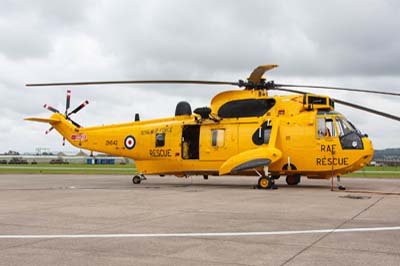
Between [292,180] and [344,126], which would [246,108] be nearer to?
[344,126]

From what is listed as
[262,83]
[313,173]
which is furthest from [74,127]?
[313,173]

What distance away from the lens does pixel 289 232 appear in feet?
25.5

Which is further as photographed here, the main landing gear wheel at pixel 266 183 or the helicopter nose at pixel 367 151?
the main landing gear wheel at pixel 266 183

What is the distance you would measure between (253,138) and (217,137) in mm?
1836

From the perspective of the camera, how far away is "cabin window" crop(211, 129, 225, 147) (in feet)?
67.7

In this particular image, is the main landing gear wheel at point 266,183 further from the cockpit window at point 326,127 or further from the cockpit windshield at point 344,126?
the cockpit windshield at point 344,126

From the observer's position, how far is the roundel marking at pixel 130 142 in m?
23.1

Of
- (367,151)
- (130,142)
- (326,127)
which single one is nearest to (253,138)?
(326,127)

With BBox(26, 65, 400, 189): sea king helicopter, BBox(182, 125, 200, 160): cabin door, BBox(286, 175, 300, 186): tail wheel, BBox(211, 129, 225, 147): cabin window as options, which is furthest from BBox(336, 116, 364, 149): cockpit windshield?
BBox(182, 125, 200, 160): cabin door

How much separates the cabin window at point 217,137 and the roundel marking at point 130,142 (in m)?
4.71

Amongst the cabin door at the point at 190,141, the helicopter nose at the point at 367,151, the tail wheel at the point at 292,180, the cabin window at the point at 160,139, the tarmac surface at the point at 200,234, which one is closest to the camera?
the tarmac surface at the point at 200,234

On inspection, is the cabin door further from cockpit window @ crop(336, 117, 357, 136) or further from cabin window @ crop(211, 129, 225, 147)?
cockpit window @ crop(336, 117, 357, 136)

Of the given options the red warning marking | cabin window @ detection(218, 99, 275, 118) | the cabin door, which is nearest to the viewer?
cabin window @ detection(218, 99, 275, 118)

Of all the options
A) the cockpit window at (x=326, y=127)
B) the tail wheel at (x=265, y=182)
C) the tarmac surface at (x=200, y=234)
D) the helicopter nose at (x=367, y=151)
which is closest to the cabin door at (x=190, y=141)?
the tail wheel at (x=265, y=182)
